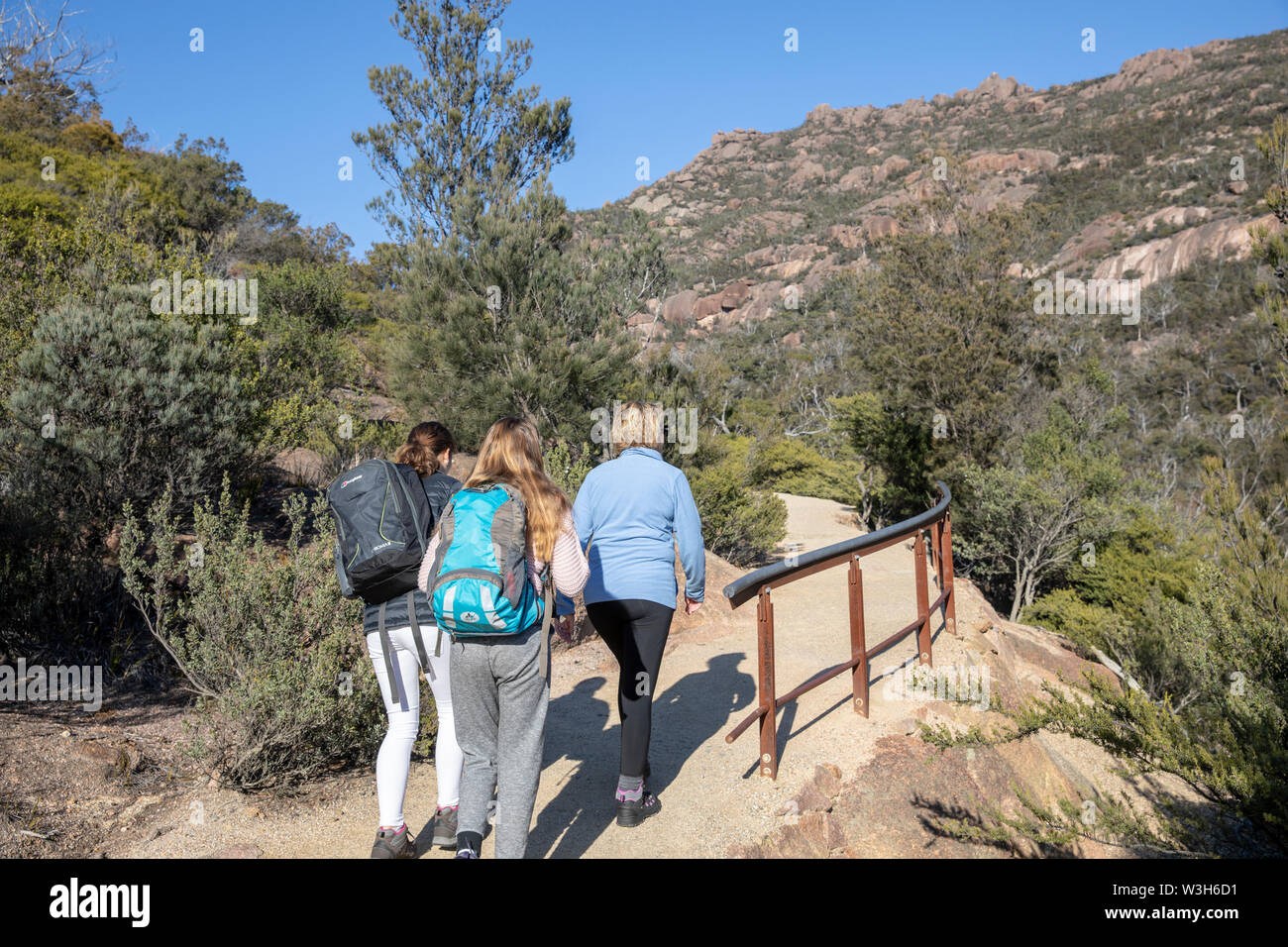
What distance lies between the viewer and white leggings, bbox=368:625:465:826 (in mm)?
2896

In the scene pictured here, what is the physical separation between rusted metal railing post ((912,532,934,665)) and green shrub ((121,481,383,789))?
335 centimetres

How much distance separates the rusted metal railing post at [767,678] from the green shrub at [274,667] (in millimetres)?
1910

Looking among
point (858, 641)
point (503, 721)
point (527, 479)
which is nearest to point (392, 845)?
point (503, 721)

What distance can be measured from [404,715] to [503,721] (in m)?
0.52

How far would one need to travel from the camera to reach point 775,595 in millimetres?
8000

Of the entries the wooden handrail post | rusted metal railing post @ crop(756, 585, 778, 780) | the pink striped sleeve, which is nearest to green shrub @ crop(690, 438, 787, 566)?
the wooden handrail post

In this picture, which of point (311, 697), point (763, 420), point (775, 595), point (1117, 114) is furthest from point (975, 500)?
point (1117, 114)

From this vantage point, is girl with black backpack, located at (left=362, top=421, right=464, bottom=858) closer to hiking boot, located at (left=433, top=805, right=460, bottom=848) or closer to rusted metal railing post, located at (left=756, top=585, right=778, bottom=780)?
hiking boot, located at (left=433, top=805, right=460, bottom=848)

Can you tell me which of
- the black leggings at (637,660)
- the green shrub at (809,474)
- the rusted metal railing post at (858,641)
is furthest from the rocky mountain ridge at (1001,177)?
the black leggings at (637,660)

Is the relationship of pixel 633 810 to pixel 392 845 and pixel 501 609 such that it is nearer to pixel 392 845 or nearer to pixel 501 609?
pixel 392 845

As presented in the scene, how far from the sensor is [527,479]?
2709mm
